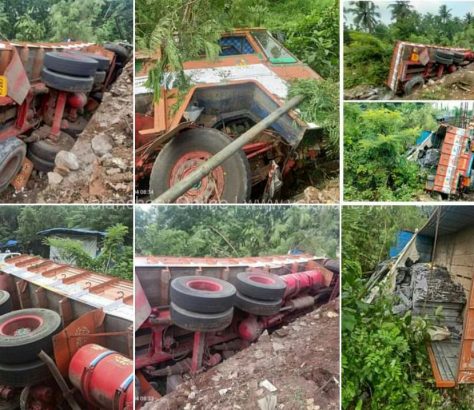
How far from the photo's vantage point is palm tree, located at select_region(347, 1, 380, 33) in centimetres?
316

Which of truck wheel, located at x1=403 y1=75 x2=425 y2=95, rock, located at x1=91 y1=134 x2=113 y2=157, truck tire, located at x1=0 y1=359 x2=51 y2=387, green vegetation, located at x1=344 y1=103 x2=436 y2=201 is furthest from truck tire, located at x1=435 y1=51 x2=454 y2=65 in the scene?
truck tire, located at x1=0 y1=359 x2=51 y2=387

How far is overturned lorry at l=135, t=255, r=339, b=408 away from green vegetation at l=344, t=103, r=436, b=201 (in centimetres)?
50

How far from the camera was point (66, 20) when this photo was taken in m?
3.15

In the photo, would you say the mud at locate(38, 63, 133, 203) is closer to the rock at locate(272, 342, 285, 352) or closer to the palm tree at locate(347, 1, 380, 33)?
the rock at locate(272, 342, 285, 352)

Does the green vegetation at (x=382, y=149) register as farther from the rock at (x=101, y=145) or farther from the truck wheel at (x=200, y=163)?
the rock at (x=101, y=145)

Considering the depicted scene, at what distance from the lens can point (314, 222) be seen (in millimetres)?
3232

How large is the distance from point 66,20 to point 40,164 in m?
0.84

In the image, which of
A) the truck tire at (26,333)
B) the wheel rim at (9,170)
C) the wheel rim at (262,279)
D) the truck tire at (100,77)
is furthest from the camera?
the wheel rim at (262,279)

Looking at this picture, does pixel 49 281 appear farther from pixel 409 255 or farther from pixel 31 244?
pixel 409 255

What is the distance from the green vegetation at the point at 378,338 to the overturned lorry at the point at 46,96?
1.66 m

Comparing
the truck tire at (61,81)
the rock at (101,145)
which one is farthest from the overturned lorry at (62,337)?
the truck tire at (61,81)

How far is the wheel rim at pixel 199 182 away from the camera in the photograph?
3.15 metres

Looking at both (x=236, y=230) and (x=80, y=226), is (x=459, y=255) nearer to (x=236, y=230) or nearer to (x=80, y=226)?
(x=236, y=230)

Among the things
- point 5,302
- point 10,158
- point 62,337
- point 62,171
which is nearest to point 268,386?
point 62,337
